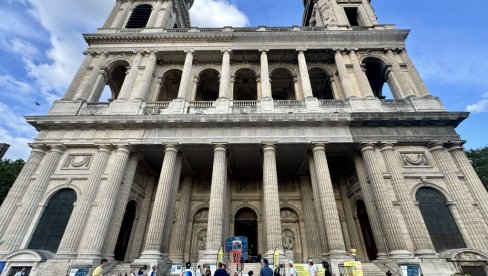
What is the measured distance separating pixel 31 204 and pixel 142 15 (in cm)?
1781

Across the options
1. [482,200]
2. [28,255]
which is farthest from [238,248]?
[482,200]

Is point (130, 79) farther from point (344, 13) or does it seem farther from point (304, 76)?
point (344, 13)

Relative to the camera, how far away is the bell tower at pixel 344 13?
20.8 m

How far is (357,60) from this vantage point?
57.6 feet

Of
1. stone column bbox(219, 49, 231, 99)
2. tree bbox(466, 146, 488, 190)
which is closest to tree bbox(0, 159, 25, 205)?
stone column bbox(219, 49, 231, 99)

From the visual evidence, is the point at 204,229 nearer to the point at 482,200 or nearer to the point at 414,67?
the point at 482,200

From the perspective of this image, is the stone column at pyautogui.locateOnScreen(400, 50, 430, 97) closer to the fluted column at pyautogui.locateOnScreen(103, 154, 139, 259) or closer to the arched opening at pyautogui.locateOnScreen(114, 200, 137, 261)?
the fluted column at pyautogui.locateOnScreen(103, 154, 139, 259)

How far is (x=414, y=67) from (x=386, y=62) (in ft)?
5.98

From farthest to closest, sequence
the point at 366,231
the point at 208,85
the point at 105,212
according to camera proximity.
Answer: the point at 208,85
the point at 366,231
the point at 105,212

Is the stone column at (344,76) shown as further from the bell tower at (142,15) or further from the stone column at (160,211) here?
the bell tower at (142,15)

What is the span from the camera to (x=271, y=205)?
1226 cm

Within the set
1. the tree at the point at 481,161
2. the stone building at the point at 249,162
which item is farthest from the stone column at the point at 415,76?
the tree at the point at 481,161

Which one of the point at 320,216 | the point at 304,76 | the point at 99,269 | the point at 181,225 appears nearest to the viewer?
the point at 99,269

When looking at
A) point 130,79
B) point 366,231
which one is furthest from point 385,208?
point 130,79
